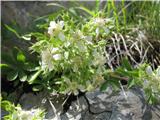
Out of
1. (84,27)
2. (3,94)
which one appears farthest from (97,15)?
(3,94)

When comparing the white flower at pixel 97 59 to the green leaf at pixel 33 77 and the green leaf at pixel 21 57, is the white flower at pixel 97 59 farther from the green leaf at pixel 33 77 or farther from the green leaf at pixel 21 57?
the green leaf at pixel 21 57

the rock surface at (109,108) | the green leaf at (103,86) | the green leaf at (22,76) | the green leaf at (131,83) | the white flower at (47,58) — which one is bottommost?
the rock surface at (109,108)

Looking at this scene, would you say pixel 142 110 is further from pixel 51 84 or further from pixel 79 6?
pixel 79 6

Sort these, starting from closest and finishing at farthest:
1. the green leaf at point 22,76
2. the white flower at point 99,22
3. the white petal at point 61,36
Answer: the white petal at point 61,36 < the white flower at point 99,22 < the green leaf at point 22,76

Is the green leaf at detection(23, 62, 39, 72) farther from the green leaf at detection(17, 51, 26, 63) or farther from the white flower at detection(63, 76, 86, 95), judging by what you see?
the white flower at detection(63, 76, 86, 95)

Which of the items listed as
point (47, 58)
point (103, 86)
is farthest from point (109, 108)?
point (47, 58)

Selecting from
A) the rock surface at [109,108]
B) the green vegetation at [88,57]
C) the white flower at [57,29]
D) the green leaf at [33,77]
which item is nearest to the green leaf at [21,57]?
the green vegetation at [88,57]
